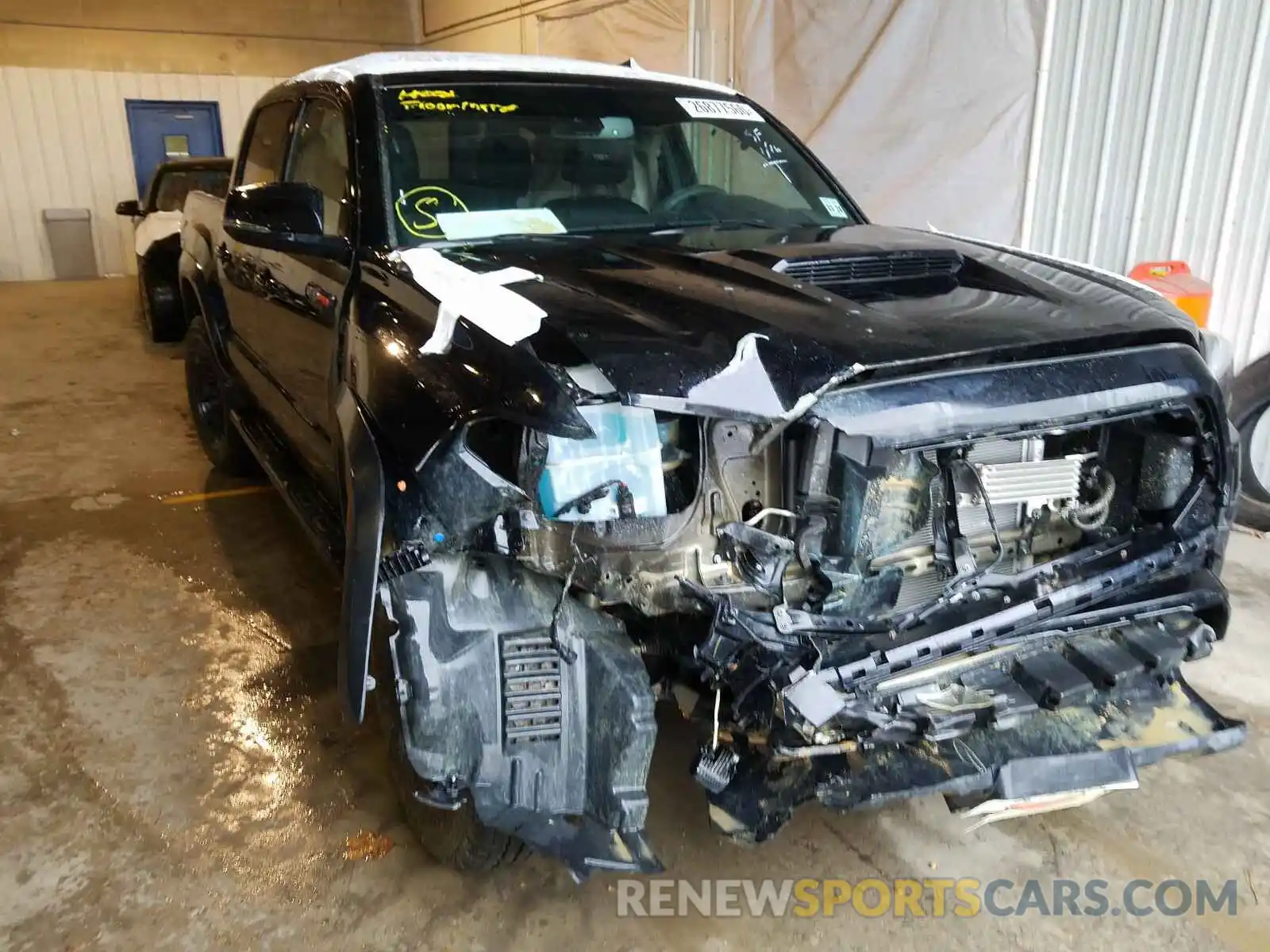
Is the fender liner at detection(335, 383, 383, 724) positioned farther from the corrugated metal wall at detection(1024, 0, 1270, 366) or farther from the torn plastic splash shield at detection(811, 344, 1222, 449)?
the corrugated metal wall at detection(1024, 0, 1270, 366)

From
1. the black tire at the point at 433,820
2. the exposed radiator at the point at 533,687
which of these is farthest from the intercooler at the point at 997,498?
the black tire at the point at 433,820

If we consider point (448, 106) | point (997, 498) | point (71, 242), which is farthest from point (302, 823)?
point (71, 242)

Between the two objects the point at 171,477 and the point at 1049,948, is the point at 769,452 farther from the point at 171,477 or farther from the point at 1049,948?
the point at 171,477

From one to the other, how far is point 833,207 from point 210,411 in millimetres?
3229

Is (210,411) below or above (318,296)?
below

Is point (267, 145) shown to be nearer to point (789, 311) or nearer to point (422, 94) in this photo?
point (422, 94)

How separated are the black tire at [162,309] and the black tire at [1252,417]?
742cm

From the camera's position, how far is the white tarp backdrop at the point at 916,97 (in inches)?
195

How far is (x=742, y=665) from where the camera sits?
5.68 feet

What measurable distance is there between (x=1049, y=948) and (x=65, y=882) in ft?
7.20

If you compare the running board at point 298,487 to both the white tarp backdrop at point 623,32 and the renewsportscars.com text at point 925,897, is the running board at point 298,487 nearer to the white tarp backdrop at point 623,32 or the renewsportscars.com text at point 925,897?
the renewsportscars.com text at point 925,897

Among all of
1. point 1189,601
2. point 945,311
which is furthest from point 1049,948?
point 945,311

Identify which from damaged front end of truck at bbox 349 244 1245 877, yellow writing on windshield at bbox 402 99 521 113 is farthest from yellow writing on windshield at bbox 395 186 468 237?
damaged front end of truck at bbox 349 244 1245 877

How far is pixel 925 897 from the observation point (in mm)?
2135
